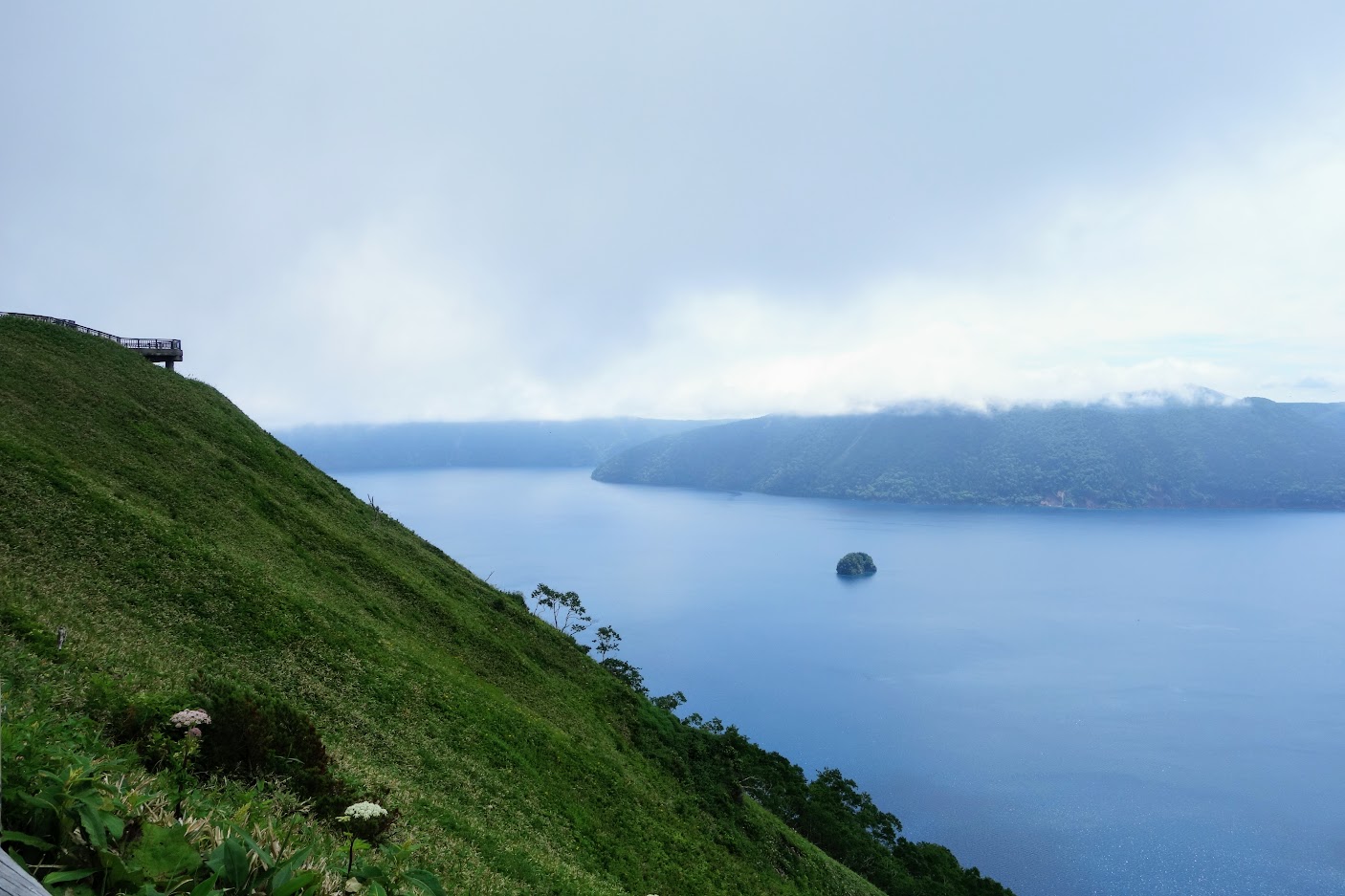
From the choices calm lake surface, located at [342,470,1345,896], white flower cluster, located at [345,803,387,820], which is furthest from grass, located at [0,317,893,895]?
calm lake surface, located at [342,470,1345,896]

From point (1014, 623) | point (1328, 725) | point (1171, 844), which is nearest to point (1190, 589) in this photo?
point (1014, 623)

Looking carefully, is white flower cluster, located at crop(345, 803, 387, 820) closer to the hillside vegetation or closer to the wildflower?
the hillside vegetation

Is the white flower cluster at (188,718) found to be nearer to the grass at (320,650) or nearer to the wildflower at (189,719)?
the wildflower at (189,719)

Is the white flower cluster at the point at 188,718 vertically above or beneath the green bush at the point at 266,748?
above

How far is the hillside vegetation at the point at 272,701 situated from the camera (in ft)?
18.4

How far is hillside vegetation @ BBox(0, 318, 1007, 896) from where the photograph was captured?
18.4ft

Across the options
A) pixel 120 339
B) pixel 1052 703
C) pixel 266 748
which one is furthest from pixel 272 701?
pixel 1052 703

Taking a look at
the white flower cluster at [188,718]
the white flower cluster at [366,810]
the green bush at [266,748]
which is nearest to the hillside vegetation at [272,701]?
the green bush at [266,748]

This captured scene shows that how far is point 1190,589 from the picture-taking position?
615 feet

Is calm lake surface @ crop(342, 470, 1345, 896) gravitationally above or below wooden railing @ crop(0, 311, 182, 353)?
below

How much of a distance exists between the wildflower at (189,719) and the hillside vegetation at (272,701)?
6.5 inches

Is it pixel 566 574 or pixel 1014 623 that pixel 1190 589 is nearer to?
pixel 1014 623

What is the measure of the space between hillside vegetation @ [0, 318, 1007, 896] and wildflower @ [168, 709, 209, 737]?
17 centimetres

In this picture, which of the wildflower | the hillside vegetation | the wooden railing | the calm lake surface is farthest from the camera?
the calm lake surface
